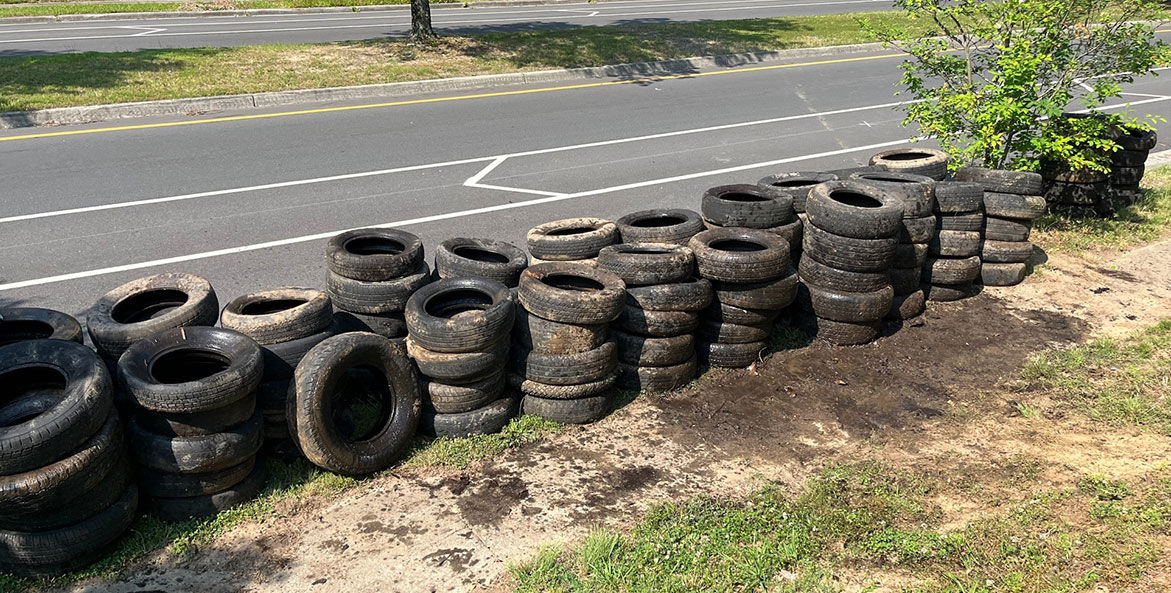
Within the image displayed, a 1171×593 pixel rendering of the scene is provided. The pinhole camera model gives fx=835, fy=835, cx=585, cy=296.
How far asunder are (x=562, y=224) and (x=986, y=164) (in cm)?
539

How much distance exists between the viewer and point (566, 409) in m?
6.02

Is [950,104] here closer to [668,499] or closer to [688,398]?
[688,398]

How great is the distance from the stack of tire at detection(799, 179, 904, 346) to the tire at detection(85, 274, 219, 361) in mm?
4822

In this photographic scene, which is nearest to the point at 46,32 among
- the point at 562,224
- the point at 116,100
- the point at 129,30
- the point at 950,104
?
the point at 129,30

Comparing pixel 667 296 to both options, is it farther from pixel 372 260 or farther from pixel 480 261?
pixel 372 260

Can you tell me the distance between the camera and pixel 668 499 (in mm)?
5180

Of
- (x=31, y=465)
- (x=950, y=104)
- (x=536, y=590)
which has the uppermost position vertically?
(x=950, y=104)

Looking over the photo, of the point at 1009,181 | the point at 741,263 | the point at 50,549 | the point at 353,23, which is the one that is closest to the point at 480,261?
the point at 741,263

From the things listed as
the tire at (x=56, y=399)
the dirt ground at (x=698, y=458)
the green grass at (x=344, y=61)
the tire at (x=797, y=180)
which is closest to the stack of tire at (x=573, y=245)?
the dirt ground at (x=698, y=458)

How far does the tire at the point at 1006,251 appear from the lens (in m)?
8.32

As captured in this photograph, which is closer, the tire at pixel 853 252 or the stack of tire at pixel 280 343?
the stack of tire at pixel 280 343

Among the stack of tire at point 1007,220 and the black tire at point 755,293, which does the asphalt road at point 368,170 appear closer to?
the black tire at point 755,293

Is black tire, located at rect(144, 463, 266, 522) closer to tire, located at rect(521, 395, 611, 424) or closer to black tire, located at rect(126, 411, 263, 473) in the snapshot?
black tire, located at rect(126, 411, 263, 473)

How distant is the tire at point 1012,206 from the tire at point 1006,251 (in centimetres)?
27
